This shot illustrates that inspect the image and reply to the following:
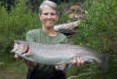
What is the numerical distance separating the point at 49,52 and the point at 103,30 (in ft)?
7.41

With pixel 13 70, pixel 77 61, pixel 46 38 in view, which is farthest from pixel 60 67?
pixel 13 70

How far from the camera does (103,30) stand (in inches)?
235

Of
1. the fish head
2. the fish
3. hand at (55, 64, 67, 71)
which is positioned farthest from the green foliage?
the fish head

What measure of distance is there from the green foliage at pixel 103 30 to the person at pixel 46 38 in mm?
1908

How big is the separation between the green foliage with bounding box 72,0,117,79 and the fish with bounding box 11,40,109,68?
187 cm

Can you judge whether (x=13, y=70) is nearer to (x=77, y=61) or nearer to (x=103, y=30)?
(x=103, y=30)

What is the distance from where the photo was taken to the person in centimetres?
385

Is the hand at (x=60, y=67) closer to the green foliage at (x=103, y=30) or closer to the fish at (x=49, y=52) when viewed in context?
the fish at (x=49, y=52)

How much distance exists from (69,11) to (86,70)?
18.6 ft

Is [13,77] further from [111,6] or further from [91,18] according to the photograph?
[111,6]

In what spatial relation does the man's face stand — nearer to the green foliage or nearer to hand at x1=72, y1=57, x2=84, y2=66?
hand at x1=72, y1=57, x2=84, y2=66

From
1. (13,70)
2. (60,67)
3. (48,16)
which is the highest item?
(48,16)

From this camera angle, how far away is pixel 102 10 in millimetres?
5824

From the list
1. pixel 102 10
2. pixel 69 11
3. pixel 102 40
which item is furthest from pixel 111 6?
pixel 69 11
